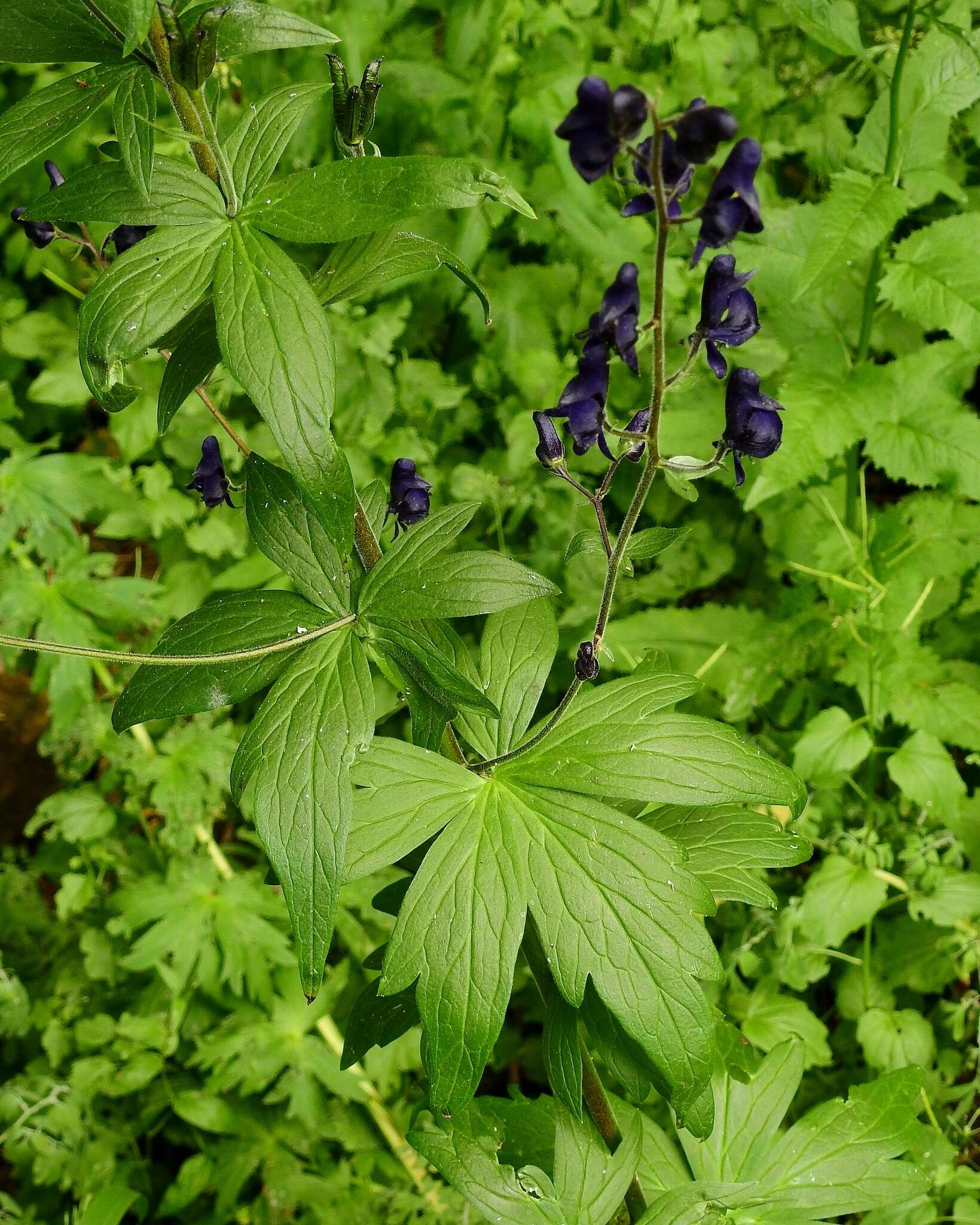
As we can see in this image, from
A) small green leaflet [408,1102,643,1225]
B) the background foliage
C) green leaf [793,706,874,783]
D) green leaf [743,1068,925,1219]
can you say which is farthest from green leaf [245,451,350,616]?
green leaf [793,706,874,783]

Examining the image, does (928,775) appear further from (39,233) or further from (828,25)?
(39,233)

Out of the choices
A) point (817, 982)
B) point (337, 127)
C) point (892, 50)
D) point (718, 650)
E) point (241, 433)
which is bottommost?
point (817, 982)

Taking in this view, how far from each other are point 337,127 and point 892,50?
1886mm

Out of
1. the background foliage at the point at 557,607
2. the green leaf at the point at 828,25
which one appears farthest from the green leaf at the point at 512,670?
the green leaf at the point at 828,25

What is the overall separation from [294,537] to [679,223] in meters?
0.59

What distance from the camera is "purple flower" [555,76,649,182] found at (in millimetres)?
831

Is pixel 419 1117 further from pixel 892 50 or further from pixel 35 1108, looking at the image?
pixel 892 50

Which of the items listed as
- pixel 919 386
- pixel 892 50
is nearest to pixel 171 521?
pixel 919 386

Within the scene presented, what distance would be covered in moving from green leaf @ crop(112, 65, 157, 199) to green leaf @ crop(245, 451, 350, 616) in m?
0.36

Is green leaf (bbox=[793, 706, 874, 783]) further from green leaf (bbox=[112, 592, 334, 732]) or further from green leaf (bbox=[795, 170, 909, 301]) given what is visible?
green leaf (bbox=[112, 592, 334, 732])

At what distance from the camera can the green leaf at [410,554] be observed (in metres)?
1.20

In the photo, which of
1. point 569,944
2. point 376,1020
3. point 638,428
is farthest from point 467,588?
point 376,1020

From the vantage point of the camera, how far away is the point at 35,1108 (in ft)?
7.65

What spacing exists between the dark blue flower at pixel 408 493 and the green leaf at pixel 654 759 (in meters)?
0.34
